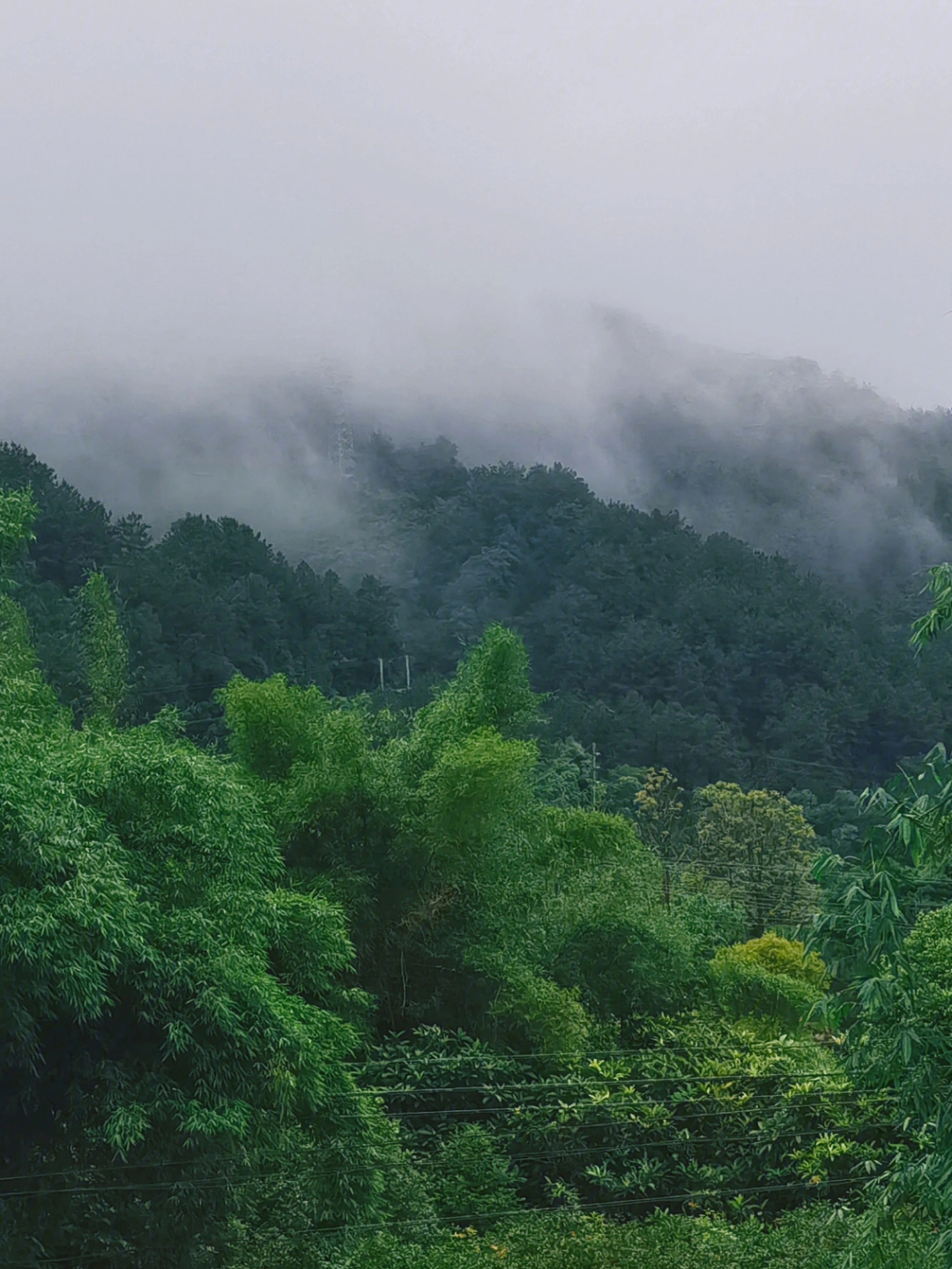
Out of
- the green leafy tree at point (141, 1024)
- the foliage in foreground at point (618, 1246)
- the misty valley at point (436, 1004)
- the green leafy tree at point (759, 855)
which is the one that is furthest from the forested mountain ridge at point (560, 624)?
the foliage in foreground at point (618, 1246)

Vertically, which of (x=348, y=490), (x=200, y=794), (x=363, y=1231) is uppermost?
(x=348, y=490)

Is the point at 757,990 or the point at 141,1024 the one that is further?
the point at 757,990

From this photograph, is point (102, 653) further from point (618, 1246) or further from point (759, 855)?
point (618, 1246)

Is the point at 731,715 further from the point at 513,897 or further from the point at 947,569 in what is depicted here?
the point at 947,569

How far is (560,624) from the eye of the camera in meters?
55.4

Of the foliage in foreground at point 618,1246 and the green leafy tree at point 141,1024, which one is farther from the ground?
the green leafy tree at point 141,1024

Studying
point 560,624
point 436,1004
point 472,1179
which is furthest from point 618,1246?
point 560,624

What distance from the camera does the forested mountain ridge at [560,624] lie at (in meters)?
42.0

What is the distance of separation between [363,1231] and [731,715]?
128ft

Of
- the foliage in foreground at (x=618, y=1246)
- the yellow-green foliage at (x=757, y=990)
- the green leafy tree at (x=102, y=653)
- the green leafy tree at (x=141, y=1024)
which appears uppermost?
the green leafy tree at (x=102, y=653)

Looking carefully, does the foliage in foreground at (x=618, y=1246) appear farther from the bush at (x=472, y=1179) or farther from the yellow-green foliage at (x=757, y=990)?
the yellow-green foliage at (x=757, y=990)

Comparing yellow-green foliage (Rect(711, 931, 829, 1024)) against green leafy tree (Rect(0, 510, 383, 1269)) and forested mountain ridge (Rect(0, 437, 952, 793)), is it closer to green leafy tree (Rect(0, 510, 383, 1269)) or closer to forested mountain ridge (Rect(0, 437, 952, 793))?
green leafy tree (Rect(0, 510, 383, 1269))

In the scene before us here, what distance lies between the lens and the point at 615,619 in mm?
56531

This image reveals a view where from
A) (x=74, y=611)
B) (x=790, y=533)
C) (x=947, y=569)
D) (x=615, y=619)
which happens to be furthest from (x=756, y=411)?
(x=947, y=569)
